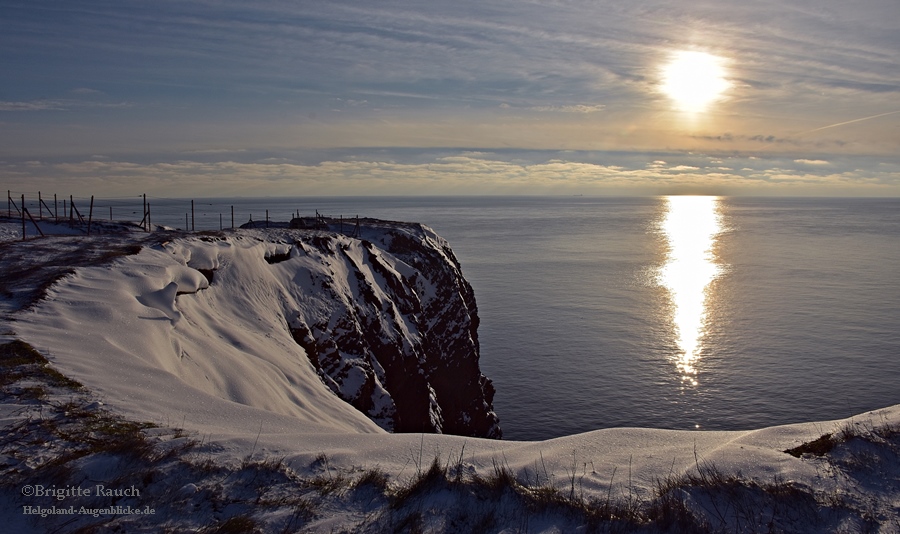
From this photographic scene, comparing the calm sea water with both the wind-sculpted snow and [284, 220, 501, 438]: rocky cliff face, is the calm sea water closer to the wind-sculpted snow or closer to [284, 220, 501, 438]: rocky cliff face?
[284, 220, 501, 438]: rocky cliff face

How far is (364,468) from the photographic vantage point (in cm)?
812

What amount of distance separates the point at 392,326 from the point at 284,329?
1056 cm

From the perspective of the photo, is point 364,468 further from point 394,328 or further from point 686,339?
point 686,339

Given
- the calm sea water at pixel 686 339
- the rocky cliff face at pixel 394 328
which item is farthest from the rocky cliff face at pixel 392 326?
the calm sea water at pixel 686 339

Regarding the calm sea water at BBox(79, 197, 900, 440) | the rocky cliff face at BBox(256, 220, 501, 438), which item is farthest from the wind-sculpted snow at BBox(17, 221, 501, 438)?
the calm sea water at BBox(79, 197, 900, 440)

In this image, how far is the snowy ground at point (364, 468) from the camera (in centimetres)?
675

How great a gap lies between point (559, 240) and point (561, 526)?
445 feet

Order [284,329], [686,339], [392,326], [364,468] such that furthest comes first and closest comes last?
[686,339] → [392,326] → [284,329] → [364,468]

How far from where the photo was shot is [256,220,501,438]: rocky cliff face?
26484 mm

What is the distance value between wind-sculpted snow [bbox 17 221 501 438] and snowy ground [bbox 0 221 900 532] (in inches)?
7.3

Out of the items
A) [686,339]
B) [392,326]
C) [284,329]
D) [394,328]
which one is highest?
[284,329]

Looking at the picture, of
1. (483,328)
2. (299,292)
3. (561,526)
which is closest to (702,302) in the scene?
(483,328)

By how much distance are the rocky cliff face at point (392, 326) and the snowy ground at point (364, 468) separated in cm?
1322

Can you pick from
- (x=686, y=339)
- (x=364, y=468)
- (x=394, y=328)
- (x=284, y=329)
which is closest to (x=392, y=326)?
(x=394, y=328)
